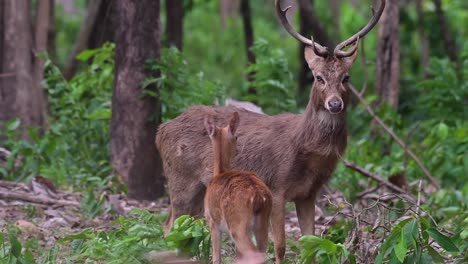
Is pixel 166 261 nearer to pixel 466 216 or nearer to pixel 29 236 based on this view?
pixel 29 236

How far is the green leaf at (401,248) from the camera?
24.7ft

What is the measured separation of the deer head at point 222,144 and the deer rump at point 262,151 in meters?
1.05

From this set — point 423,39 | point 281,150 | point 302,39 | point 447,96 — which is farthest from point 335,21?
point 281,150

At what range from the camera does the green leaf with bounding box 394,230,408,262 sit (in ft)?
24.7

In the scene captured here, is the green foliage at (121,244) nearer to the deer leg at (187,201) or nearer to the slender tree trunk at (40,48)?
the deer leg at (187,201)

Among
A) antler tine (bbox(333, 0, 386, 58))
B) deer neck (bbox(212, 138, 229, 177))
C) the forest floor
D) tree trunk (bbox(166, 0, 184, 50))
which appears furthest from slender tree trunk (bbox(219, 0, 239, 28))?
deer neck (bbox(212, 138, 229, 177))

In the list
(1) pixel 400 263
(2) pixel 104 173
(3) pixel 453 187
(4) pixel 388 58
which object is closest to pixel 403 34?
(4) pixel 388 58

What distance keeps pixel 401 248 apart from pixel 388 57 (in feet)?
25.3

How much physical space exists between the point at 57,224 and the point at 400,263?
3.72m

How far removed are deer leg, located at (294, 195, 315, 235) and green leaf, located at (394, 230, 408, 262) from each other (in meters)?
1.83

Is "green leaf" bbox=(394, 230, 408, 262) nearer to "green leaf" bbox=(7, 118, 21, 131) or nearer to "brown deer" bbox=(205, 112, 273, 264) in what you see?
"brown deer" bbox=(205, 112, 273, 264)

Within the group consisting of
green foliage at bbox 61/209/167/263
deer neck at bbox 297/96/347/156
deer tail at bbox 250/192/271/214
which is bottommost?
green foliage at bbox 61/209/167/263

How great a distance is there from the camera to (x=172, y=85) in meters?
11.8

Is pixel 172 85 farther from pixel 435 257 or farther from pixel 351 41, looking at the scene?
pixel 435 257
